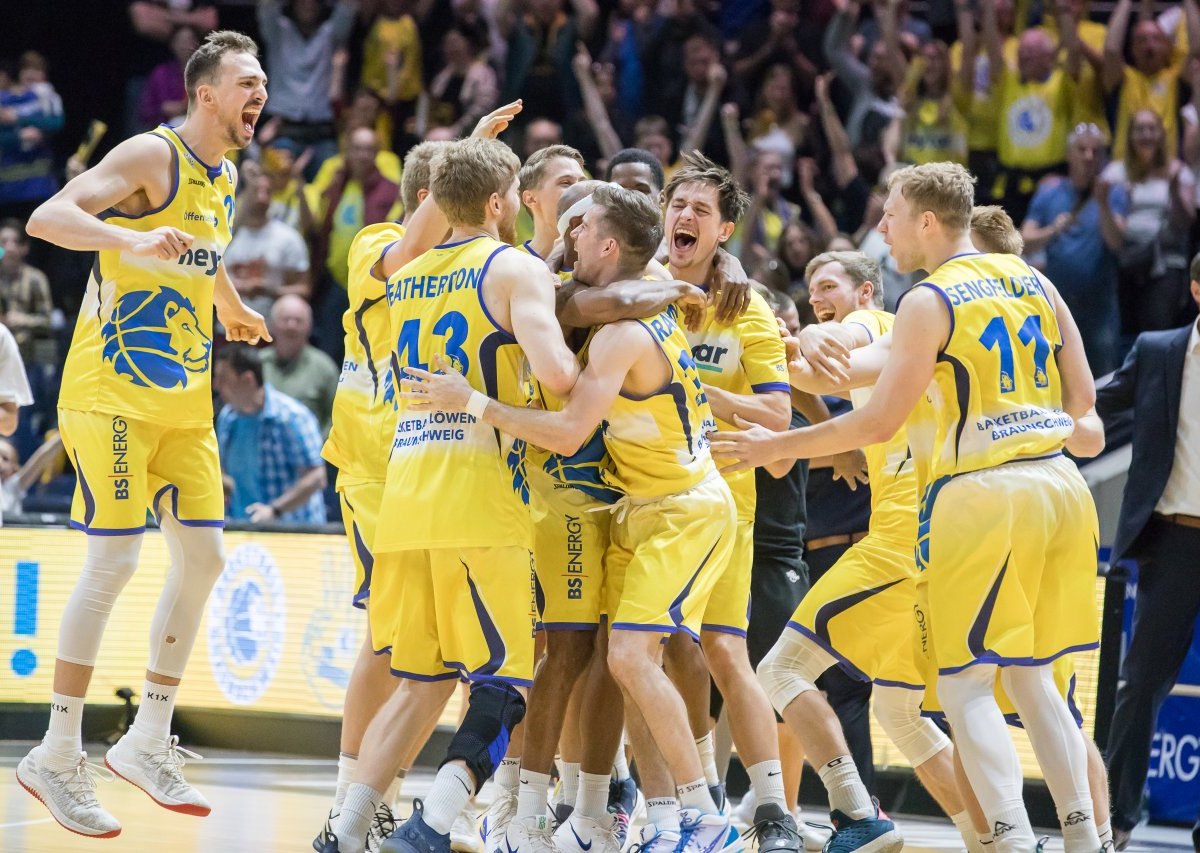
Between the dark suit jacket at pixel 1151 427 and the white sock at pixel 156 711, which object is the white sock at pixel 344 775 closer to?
the white sock at pixel 156 711

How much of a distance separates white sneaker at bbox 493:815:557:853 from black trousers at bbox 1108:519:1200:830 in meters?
2.79

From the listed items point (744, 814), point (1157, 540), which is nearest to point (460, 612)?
point (744, 814)

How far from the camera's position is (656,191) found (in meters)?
6.50

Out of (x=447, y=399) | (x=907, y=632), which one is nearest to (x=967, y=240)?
(x=907, y=632)

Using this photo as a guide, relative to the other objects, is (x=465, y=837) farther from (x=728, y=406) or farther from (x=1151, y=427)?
(x=1151, y=427)

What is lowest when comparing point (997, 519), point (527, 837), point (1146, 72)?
point (527, 837)

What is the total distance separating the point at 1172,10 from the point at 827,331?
306 inches

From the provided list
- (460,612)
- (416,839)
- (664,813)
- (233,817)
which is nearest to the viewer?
(416,839)

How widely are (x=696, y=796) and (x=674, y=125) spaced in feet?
28.5

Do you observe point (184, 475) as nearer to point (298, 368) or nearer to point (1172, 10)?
point (298, 368)

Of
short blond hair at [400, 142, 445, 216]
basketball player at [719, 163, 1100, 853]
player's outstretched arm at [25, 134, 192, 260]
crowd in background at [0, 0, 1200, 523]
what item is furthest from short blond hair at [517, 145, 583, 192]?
crowd in background at [0, 0, 1200, 523]

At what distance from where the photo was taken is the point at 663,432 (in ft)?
17.4

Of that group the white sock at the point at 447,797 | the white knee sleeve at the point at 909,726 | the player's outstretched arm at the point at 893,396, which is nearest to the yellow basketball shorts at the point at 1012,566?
the player's outstretched arm at the point at 893,396

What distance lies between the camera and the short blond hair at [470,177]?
5.12m
